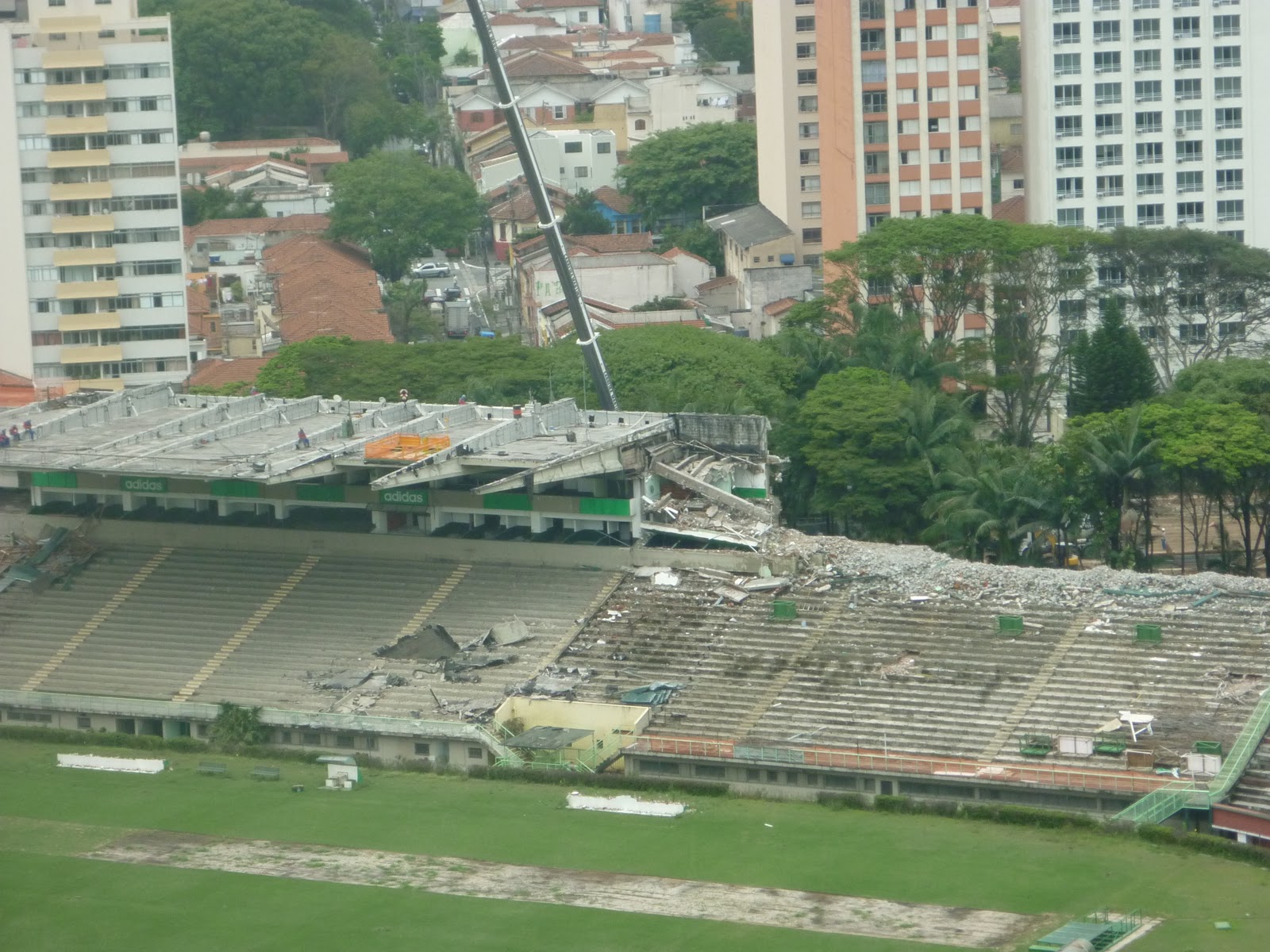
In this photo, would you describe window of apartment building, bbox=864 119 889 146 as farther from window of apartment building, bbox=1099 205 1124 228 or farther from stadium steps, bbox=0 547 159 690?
stadium steps, bbox=0 547 159 690

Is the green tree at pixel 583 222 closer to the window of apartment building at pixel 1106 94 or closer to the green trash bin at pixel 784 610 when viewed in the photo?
the window of apartment building at pixel 1106 94

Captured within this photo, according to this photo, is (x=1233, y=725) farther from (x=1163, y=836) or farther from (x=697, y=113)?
(x=697, y=113)

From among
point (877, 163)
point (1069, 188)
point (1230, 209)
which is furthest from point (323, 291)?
point (1230, 209)

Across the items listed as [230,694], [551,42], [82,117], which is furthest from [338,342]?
[551,42]

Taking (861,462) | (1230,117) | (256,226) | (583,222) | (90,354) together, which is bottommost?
(861,462)


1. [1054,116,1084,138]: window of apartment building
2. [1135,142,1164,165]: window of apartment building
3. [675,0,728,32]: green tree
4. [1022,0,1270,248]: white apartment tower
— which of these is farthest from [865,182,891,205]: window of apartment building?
[675,0,728,32]: green tree

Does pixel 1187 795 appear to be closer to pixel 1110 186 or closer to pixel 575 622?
pixel 575 622
